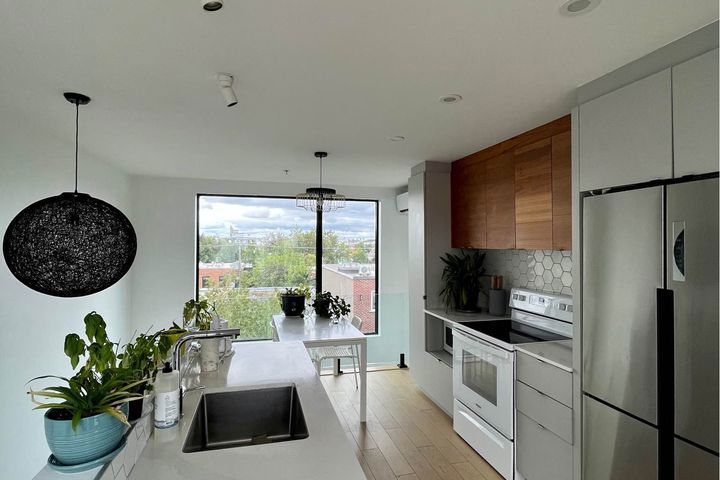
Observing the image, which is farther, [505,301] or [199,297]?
[199,297]

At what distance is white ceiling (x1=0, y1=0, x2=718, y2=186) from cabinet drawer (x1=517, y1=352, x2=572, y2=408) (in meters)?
1.54

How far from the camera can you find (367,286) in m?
5.39

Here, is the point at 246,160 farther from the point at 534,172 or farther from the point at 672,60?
the point at 672,60

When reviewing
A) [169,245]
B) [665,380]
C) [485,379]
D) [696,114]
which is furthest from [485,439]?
[169,245]

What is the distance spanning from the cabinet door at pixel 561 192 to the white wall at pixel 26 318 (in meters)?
3.46

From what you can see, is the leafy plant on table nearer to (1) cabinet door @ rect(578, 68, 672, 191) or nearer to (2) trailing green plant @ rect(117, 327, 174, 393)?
(2) trailing green plant @ rect(117, 327, 174, 393)

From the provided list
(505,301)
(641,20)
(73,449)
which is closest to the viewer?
(73,449)

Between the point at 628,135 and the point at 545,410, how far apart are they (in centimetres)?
157

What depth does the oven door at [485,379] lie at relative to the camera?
99.3 inches

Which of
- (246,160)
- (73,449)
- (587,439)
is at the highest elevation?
(246,160)

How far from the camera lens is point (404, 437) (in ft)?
10.3

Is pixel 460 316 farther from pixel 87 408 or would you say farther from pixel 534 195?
pixel 87 408

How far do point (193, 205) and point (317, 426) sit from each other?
402 cm

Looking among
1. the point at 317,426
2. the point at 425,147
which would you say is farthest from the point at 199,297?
the point at 317,426
